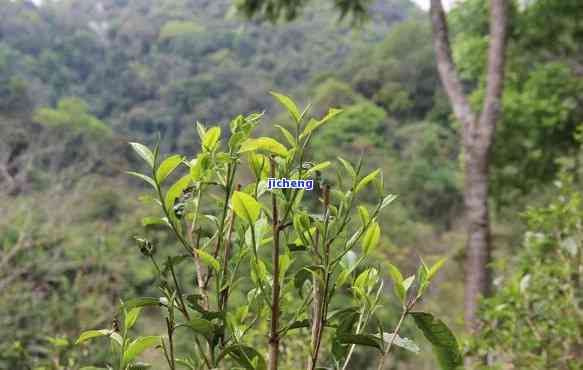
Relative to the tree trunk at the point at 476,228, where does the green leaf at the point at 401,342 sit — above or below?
above

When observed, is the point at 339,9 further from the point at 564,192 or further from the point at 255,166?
the point at 255,166

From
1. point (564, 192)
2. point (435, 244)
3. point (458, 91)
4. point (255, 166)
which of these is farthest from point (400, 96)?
point (255, 166)

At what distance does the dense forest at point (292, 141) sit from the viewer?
1.43 meters

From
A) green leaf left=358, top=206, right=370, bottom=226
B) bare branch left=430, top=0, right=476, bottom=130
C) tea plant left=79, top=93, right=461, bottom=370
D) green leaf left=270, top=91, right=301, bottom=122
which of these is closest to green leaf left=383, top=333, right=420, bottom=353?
tea plant left=79, top=93, right=461, bottom=370

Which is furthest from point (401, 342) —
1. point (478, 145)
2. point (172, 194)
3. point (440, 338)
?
point (478, 145)

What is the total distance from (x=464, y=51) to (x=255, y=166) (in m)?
4.77

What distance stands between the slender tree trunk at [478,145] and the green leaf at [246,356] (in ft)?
8.36

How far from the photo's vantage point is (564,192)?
1.62m

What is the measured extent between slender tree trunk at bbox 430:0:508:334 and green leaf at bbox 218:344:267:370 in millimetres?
2548

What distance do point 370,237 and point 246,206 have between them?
0.14 metres

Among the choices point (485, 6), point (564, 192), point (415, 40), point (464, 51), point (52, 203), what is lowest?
point (52, 203)

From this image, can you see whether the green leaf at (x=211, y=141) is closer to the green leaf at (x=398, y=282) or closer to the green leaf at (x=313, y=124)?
the green leaf at (x=313, y=124)

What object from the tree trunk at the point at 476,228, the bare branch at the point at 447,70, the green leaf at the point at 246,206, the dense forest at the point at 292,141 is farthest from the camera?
the bare branch at the point at 447,70

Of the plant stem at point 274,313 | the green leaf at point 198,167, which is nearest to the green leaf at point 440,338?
the plant stem at point 274,313
